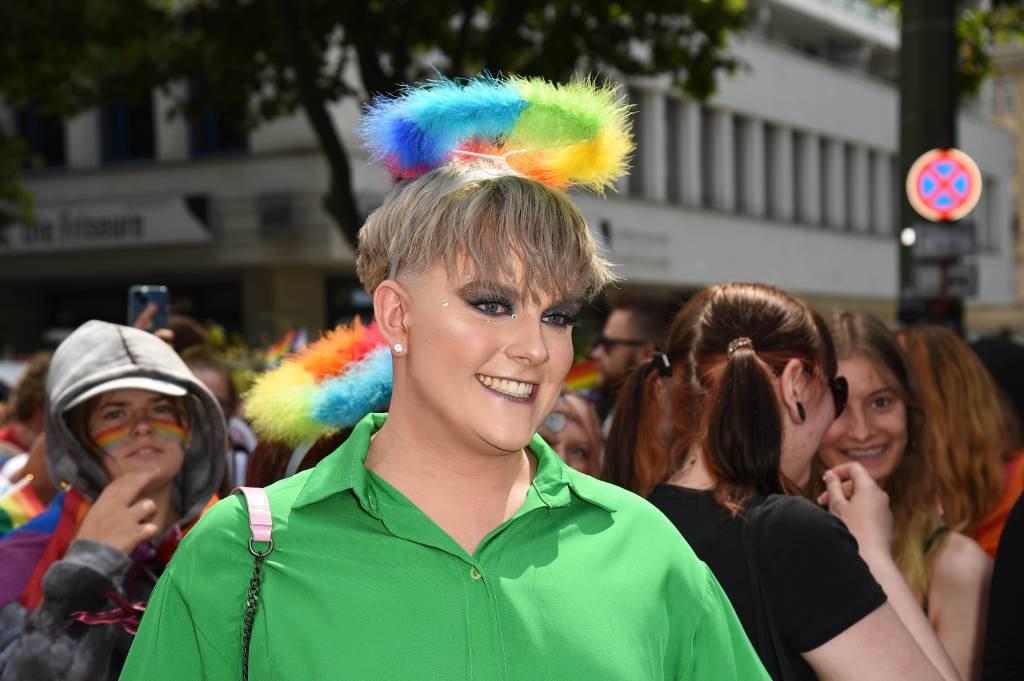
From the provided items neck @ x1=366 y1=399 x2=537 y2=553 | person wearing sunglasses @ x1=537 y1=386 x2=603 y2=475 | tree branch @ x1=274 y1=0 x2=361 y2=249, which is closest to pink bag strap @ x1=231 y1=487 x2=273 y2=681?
neck @ x1=366 y1=399 x2=537 y2=553

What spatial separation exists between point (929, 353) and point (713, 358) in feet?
5.99

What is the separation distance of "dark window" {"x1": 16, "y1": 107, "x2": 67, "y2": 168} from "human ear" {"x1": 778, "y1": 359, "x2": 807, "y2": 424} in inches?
886

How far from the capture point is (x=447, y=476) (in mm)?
2244

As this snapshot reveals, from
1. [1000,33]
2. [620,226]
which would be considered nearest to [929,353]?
[1000,33]

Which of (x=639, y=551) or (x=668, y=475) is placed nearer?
(x=639, y=551)

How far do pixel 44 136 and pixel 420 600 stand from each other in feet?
76.6

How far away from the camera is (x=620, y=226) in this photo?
27.1 meters

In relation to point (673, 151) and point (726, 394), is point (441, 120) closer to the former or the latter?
point (726, 394)

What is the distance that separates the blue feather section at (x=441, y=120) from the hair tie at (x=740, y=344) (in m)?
0.88

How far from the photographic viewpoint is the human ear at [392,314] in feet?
7.36

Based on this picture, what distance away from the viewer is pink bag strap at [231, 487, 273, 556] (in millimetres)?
2072

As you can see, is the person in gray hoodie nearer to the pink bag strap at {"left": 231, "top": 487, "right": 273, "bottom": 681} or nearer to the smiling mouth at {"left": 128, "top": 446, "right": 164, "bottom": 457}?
the smiling mouth at {"left": 128, "top": 446, "right": 164, "bottom": 457}

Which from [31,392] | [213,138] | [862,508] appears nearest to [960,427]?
[862,508]

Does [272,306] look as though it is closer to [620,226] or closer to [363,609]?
[620,226]
